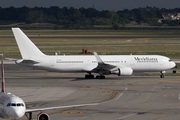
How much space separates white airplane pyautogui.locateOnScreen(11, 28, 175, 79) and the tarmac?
1.81 meters

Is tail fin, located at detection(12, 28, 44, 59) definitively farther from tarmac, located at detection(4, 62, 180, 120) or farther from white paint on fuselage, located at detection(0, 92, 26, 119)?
A: white paint on fuselage, located at detection(0, 92, 26, 119)

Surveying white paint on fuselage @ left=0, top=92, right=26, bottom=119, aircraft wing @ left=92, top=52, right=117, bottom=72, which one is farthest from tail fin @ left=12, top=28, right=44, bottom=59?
white paint on fuselage @ left=0, top=92, right=26, bottom=119

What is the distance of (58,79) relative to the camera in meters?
57.0

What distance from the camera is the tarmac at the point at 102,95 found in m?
30.8

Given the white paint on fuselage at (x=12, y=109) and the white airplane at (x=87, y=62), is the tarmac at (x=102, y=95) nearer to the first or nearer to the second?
the white airplane at (x=87, y=62)

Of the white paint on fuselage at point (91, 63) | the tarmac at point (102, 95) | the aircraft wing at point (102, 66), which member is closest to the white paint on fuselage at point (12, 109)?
the tarmac at point (102, 95)

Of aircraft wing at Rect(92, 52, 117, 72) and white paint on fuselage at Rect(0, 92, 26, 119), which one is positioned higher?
aircraft wing at Rect(92, 52, 117, 72)

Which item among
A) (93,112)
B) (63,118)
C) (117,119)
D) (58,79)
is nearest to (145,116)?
(117,119)

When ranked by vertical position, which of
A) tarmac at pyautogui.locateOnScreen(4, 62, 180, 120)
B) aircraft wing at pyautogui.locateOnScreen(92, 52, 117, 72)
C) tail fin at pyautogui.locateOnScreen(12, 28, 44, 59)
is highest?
tail fin at pyautogui.locateOnScreen(12, 28, 44, 59)

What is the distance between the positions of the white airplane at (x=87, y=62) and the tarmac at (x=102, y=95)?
5.94 feet

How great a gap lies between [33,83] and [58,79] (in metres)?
6.13

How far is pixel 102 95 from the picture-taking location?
136ft

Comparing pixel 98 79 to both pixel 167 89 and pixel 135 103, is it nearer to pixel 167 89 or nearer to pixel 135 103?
pixel 167 89

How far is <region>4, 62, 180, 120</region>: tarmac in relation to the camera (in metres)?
30.8
